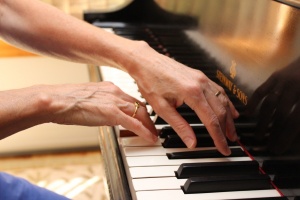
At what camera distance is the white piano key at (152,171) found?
0.74m

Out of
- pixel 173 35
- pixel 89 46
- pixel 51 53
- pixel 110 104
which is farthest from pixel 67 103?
pixel 173 35

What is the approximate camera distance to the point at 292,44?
70 centimetres

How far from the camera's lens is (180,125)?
2.62ft

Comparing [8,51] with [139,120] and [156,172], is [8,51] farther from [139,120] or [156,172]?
[156,172]

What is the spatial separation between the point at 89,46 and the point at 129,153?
344 millimetres

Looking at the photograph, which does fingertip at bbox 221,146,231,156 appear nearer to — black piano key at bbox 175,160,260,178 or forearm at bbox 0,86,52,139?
black piano key at bbox 175,160,260,178

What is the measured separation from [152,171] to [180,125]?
115mm

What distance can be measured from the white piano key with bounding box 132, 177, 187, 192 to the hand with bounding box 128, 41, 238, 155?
10 centimetres

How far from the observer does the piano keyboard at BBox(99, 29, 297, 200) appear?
27.3 inches

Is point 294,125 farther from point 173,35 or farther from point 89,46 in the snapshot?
point 173,35

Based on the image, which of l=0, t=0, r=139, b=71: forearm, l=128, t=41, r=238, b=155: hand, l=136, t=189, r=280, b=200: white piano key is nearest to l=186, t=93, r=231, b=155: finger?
l=128, t=41, r=238, b=155: hand

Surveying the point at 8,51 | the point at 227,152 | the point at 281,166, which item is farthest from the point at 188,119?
the point at 8,51

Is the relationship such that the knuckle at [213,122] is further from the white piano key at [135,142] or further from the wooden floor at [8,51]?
the wooden floor at [8,51]

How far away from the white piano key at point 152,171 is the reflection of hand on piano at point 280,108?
0.66 feet
